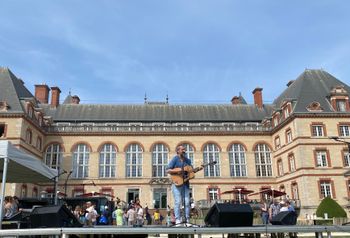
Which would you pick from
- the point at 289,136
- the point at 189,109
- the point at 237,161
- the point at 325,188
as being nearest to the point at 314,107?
the point at 289,136

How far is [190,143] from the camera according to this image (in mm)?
38938

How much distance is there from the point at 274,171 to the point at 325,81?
37.8 ft

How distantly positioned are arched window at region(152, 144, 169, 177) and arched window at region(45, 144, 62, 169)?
10459mm

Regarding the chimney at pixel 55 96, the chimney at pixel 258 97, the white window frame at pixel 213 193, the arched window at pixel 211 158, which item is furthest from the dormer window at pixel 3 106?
the chimney at pixel 258 97

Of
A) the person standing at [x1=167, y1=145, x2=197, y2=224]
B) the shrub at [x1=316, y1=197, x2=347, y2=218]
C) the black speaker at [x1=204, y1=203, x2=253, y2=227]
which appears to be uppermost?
the person standing at [x1=167, y1=145, x2=197, y2=224]

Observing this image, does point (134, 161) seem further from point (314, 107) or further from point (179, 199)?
point (179, 199)

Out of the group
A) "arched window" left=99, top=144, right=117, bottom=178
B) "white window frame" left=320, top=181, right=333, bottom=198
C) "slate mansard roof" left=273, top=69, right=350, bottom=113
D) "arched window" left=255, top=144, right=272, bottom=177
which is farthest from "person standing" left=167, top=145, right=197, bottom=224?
"arched window" left=255, top=144, right=272, bottom=177

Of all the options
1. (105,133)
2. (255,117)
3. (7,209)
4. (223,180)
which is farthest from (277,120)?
(7,209)

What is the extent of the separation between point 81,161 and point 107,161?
2.89 metres

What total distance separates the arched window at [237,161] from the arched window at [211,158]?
1490 millimetres

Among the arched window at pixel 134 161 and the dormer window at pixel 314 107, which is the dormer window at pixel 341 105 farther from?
the arched window at pixel 134 161

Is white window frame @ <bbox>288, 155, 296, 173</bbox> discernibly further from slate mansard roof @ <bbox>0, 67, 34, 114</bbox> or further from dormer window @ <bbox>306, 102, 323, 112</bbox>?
slate mansard roof @ <bbox>0, 67, 34, 114</bbox>

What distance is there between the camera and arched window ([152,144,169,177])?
3838cm

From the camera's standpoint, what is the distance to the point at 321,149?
32.8 meters
